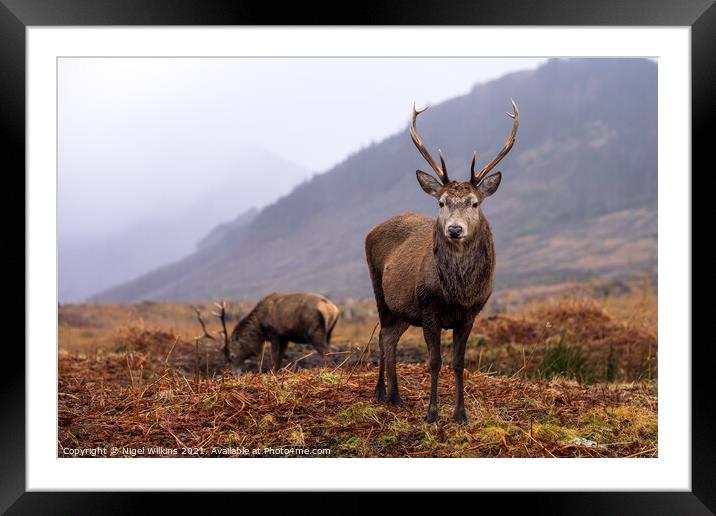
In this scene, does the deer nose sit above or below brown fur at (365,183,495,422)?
above

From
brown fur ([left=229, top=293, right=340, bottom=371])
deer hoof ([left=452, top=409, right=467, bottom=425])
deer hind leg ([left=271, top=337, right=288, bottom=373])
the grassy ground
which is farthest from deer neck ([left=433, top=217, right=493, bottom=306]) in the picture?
deer hind leg ([left=271, top=337, right=288, bottom=373])

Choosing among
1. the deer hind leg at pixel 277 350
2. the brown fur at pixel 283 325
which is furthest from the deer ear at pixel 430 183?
the deer hind leg at pixel 277 350

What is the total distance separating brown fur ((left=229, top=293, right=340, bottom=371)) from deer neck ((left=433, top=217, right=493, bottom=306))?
7.08 m

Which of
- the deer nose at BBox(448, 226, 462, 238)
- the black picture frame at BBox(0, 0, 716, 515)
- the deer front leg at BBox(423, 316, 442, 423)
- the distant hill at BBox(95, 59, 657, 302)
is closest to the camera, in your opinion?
the black picture frame at BBox(0, 0, 716, 515)

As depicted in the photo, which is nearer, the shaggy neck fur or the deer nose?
the deer nose

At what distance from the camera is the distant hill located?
74375 millimetres

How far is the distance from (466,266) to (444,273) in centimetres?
22

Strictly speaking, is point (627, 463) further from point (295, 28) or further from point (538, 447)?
point (295, 28)

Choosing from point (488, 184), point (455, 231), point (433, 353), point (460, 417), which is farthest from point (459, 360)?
point (488, 184)

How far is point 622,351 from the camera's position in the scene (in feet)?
49.4

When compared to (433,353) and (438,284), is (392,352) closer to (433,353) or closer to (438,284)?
(433,353)

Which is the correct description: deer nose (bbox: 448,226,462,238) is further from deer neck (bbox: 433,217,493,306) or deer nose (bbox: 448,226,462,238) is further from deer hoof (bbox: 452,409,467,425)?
deer hoof (bbox: 452,409,467,425)

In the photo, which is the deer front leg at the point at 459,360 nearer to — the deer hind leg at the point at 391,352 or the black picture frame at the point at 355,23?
the deer hind leg at the point at 391,352

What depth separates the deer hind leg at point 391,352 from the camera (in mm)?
8172
